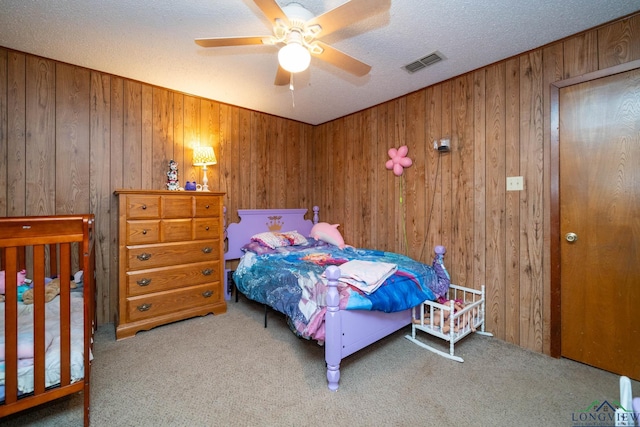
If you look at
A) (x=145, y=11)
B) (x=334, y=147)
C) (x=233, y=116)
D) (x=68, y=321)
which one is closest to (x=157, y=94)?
(x=233, y=116)

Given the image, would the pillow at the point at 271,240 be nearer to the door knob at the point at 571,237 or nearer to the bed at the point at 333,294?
the bed at the point at 333,294

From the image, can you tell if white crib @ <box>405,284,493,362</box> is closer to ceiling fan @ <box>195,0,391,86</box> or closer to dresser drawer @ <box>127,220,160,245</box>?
ceiling fan @ <box>195,0,391,86</box>

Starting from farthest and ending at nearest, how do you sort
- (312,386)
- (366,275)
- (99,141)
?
(99,141), (366,275), (312,386)

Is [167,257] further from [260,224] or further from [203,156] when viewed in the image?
[260,224]

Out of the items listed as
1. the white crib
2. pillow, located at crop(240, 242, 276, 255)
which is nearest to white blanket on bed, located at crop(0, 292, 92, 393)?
pillow, located at crop(240, 242, 276, 255)

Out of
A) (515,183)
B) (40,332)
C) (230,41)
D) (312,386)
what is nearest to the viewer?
(40,332)

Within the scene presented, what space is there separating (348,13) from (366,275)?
1.61 meters

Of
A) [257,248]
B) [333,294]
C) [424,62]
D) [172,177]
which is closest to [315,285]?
[333,294]

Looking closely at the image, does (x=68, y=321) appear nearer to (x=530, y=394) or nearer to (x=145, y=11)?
(x=145, y=11)

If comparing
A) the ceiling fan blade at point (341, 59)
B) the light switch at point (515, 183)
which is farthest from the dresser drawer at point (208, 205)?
the light switch at point (515, 183)

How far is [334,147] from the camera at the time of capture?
4094mm

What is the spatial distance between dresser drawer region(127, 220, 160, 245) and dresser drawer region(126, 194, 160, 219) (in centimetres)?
6

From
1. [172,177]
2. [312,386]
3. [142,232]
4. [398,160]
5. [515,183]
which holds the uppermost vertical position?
[398,160]

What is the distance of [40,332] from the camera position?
1.28m
